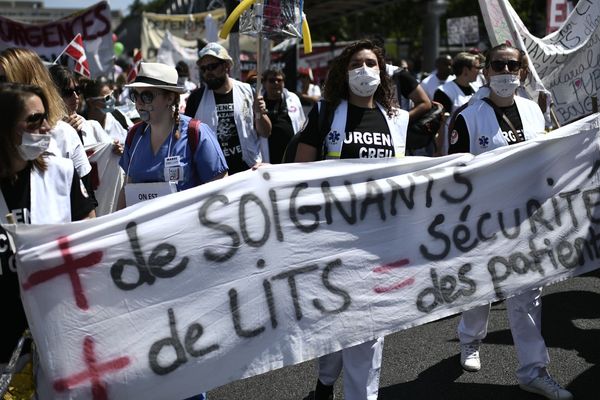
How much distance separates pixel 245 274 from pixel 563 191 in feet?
6.06

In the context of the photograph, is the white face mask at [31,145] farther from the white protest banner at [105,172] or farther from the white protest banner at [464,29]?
the white protest banner at [464,29]

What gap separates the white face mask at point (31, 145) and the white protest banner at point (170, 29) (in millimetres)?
13343

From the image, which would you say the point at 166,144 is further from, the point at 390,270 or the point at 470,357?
the point at 470,357

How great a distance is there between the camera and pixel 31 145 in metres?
2.70

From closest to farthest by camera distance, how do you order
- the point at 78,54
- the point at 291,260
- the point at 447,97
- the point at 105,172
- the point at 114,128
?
the point at 291,260 < the point at 105,172 < the point at 114,128 < the point at 447,97 < the point at 78,54

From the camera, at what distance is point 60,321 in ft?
9.20

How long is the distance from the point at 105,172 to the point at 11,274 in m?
3.06

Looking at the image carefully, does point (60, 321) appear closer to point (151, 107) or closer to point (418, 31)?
point (151, 107)

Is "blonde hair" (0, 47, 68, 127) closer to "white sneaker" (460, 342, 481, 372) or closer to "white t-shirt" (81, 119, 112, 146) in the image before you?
"white t-shirt" (81, 119, 112, 146)

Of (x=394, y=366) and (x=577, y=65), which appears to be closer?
A: (x=394, y=366)

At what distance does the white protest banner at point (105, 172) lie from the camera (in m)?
5.73

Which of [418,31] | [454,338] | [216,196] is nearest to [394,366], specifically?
[454,338]

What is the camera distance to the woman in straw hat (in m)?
3.66

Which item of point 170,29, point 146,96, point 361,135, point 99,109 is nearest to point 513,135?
point 361,135
